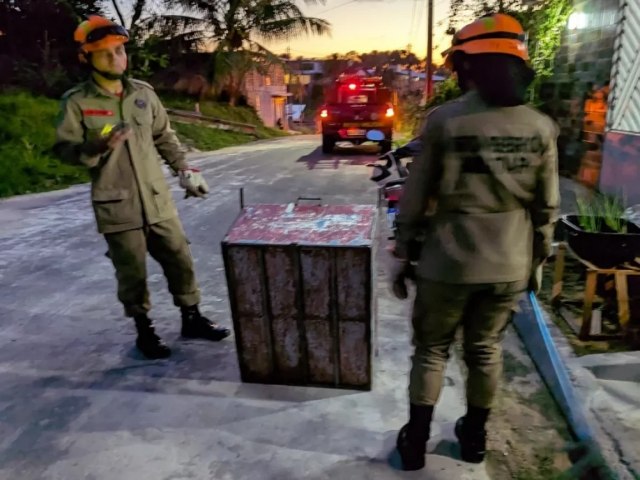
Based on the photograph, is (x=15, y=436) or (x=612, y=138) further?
(x=612, y=138)

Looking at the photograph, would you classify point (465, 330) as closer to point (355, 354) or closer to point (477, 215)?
point (477, 215)

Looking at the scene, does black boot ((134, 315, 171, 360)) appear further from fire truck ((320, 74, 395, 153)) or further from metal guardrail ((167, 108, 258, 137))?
metal guardrail ((167, 108, 258, 137))

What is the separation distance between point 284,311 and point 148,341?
0.98 metres

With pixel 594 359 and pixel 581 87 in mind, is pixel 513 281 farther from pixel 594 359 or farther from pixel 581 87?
pixel 581 87

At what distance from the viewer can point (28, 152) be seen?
32.3ft

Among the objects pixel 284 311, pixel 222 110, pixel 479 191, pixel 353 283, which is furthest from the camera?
pixel 222 110

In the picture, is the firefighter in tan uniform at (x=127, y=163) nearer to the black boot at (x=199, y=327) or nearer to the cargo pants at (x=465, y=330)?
the black boot at (x=199, y=327)

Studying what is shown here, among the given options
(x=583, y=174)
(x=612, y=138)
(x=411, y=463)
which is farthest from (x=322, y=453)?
(x=583, y=174)

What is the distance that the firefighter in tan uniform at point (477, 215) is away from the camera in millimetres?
1874

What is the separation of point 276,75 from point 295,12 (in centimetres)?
1099

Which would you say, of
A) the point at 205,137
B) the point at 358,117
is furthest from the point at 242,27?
the point at 358,117

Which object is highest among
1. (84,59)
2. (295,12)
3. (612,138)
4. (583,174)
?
(295,12)

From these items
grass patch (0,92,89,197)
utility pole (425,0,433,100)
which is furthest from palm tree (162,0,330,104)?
grass patch (0,92,89,197)

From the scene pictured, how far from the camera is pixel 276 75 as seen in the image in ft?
107
